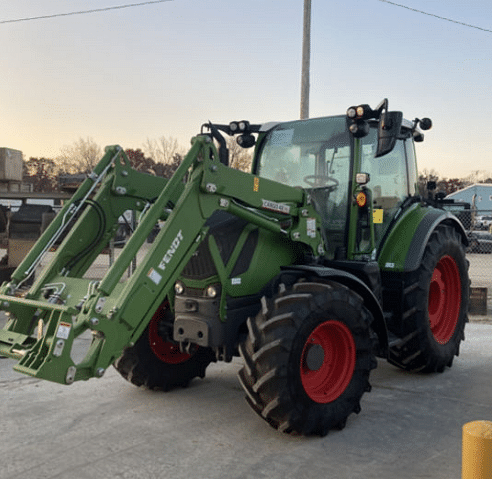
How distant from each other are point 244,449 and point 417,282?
256 cm

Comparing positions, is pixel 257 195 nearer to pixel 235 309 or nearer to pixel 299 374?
pixel 235 309

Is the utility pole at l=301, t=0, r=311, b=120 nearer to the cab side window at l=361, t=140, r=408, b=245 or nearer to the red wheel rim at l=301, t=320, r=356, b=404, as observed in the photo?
the cab side window at l=361, t=140, r=408, b=245

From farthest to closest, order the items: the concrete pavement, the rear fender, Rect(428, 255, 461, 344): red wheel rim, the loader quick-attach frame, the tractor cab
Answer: Rect(428, 255, 461, 344): red wheel rim, the rear fender, the tractor cab, the loader quick-attach frame, the concrete pavement

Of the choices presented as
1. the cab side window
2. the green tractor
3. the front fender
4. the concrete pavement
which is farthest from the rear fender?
the concrete pavement

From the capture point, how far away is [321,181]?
5.64 meters

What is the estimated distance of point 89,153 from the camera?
137 ft

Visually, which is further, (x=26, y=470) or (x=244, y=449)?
(x=244, y=449)

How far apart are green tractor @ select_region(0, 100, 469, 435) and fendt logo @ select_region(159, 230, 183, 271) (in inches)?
0.4

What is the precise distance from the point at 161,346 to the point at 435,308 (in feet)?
9.98

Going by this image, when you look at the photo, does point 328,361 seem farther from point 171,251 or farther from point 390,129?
point 390,129

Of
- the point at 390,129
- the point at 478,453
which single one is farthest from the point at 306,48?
the point at 478,453

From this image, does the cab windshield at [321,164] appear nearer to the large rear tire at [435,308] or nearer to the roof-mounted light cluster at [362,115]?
the roof-mounted light cluster at [362,115]

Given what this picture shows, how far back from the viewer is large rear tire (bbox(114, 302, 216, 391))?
17.5 feet

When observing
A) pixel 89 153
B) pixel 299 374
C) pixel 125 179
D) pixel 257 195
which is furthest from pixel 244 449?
pixel 89 153
